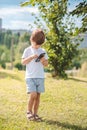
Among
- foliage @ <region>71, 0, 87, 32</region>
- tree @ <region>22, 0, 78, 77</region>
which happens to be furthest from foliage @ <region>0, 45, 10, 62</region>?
foliage @ <region>71, 0, 87, 32</region>

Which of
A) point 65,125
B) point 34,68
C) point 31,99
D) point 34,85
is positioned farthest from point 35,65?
point 65,125

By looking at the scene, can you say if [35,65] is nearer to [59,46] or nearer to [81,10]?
[81,10]

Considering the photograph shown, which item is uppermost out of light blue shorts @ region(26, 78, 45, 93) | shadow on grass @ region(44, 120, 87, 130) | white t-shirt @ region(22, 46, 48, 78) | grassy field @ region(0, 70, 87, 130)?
white t-shirt @ region(22, 46, 48, 78)

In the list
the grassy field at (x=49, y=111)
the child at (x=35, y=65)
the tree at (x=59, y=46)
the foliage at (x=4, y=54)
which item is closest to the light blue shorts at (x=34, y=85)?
the child at (x=35, y=65)

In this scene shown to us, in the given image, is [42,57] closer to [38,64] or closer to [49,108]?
[38,64]

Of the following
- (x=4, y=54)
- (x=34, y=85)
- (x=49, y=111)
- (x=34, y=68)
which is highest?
(x=4, y=54)

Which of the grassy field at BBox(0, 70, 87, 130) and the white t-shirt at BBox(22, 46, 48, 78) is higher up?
the white t-shirt at BBox(22, 46, 48, 78)

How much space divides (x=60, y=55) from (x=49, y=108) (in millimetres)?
10680

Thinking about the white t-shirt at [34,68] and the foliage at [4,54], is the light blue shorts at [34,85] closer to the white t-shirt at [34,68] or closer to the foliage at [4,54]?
the white t-shirt at [34,68]

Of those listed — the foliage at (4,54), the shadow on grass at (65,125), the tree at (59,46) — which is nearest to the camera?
the shadow on grass at (65,125)

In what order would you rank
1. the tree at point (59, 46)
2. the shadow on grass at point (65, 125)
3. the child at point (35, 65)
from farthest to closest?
1. the tree at point (59, 46)
2. the child at point (35, 65)
3. the shadow on grass at point (65, 125)

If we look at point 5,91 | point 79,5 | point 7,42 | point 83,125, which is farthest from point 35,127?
point 7,42

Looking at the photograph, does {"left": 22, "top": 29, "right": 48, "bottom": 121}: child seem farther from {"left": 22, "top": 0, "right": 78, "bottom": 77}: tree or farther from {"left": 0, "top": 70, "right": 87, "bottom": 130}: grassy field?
{"left": 22, "top": 0, "right": 78, "bottom": 77}: tree

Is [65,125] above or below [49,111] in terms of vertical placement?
below
